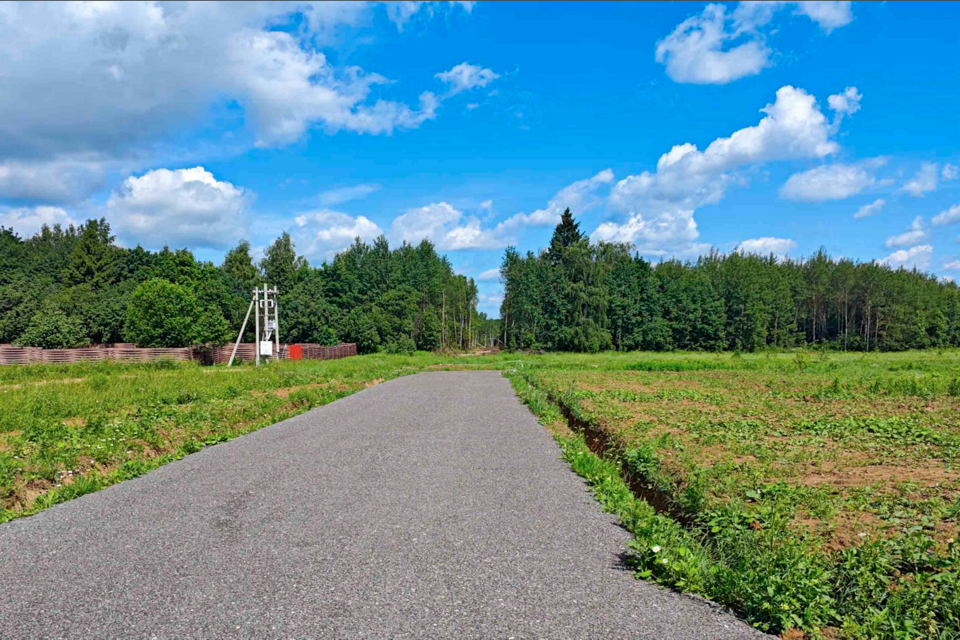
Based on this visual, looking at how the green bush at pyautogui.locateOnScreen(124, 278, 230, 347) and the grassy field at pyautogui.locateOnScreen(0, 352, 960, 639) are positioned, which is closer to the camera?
the grassy field at pyautogui.locateOnScreen(0, 352, 960, 639)

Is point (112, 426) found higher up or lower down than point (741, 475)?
higher up

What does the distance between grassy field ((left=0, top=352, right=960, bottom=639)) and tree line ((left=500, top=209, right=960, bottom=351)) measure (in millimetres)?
51132

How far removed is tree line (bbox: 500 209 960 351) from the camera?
70062 millimetres

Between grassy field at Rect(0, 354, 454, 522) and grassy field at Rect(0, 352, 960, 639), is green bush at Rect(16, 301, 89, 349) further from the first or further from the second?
grassy field at Rect(0, 352, 960, 639)

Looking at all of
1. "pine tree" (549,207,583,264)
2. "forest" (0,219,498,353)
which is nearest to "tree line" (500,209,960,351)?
"pine tree" (549,207,583,264)

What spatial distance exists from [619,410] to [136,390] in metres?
14.3

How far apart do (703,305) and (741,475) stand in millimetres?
72533

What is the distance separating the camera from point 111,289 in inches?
2852

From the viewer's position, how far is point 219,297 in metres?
66.8

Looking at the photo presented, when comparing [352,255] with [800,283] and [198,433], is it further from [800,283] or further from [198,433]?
[198,433]

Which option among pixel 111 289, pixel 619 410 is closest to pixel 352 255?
pixel 111 289

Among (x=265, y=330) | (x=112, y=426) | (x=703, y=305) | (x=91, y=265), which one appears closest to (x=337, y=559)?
(x=112, y=426)

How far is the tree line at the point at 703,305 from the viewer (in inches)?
2758

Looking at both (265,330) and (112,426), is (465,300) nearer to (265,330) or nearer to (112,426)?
(265,330)
